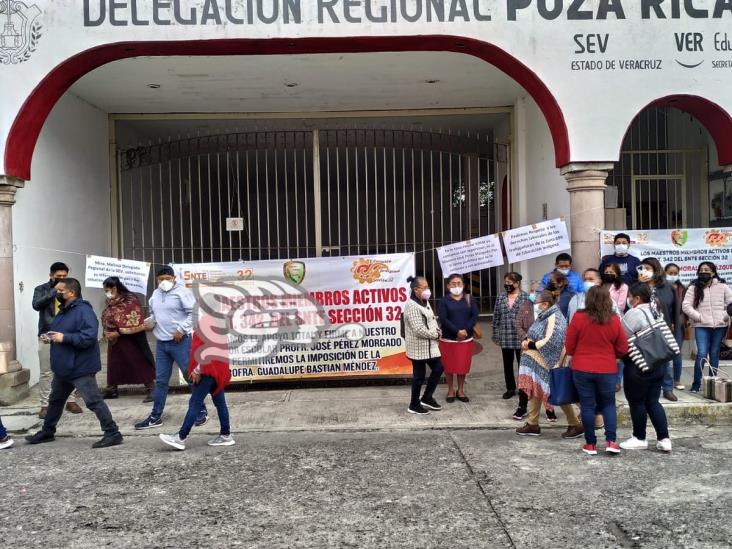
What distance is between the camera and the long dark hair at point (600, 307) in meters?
5.68

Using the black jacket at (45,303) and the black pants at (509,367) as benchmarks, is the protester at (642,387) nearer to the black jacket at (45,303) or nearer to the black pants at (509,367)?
the black pants at (509,367)

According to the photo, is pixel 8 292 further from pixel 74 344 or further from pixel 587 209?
pixel 587 209

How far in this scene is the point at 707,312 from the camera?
7.60m

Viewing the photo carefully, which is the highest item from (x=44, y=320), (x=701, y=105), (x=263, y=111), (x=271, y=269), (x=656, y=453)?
(x=263, y=111)

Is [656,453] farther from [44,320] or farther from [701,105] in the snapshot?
[44,320]

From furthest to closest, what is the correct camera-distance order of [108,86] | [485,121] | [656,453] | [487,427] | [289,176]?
[289,176], [485,121], [108,86], [487,427], [656,453]

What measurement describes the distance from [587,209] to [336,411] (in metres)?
3.95

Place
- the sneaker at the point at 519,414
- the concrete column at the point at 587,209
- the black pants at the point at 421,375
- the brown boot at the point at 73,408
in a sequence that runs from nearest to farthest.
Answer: the sneaker at the point at 519,414 < the black pants at the point at 421,375 < the brown boot at the point at 73,408 < the concrete column at the point at 587,209

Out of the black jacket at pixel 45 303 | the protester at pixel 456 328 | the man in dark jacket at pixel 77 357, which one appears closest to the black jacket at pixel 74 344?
the man in dark jacket at pixel 77 357

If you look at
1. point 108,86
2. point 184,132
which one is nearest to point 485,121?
point 184,132

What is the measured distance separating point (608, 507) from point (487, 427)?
2.27m

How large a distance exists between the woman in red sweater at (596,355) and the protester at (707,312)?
241cm

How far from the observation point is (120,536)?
421cm

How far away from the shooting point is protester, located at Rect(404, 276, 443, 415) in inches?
282
